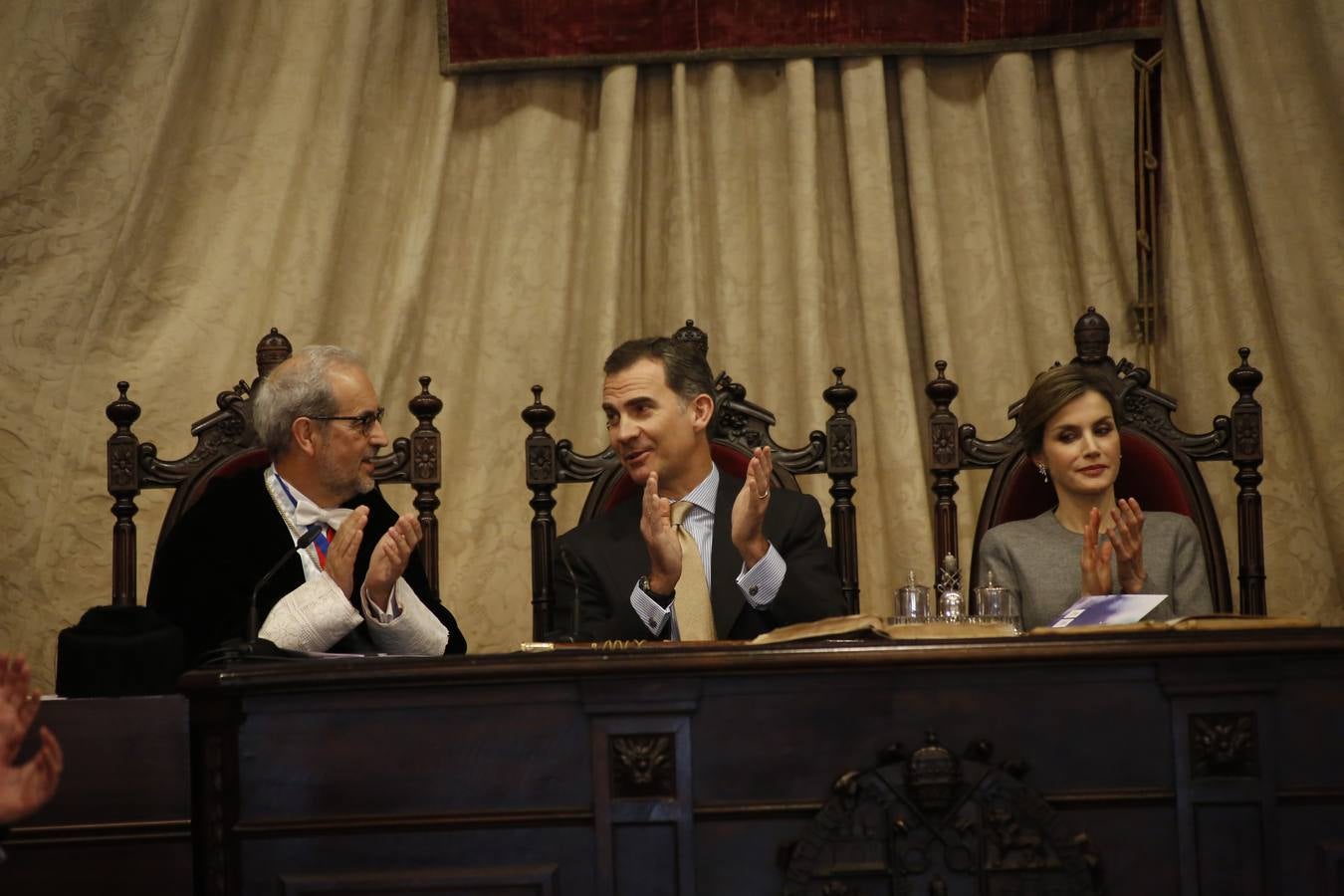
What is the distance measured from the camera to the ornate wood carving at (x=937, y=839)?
84.5 inches

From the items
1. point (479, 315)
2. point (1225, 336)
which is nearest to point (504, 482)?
point (479, 315)

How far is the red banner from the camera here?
14.6 ft

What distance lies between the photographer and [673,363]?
3.49m

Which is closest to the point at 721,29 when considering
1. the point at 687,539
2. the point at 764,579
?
the point at 687,539

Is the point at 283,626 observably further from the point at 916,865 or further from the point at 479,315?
the point at 479,315

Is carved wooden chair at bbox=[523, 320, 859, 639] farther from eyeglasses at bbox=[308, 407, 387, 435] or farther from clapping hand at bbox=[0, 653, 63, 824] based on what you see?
clapping hand at bbox=[0, 653, 63, 824]

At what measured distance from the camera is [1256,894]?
85.2 inches

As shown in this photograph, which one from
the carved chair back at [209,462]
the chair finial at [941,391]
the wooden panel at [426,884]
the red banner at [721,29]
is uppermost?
the red banner at [721,29]

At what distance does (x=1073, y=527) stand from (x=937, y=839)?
1.48 meters

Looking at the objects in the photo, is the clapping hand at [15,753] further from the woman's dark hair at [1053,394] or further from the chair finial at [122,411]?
the woman's dark hair at [1053,394]

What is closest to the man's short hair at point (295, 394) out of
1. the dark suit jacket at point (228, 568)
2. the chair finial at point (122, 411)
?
the dark suit jacket at point (228, 568)

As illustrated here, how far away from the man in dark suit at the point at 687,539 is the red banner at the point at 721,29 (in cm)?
127

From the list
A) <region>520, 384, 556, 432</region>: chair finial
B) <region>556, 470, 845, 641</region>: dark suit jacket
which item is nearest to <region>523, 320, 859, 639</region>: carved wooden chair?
<region>520, 384, 556, 432</region>: chair finial

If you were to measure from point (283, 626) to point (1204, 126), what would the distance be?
2931 millimetres
